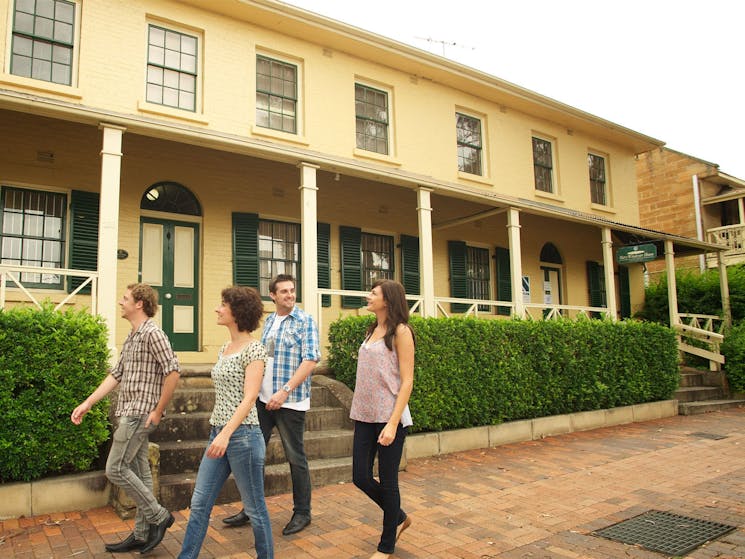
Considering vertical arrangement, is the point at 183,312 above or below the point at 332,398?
above

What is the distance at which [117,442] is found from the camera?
3885mm

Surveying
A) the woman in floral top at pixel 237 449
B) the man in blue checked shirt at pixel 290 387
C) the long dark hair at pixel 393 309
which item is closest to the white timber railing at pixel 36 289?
the man in blue checked shirt at pixel 290 387

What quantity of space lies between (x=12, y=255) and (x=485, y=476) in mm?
7036

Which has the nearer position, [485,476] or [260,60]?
[485,476]

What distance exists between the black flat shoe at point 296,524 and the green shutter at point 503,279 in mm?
9696

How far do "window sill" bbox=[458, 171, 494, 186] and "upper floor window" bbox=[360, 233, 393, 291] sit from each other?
6.41ft

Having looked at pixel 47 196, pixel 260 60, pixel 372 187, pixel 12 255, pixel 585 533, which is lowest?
pixel 585 533

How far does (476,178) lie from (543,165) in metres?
2.56

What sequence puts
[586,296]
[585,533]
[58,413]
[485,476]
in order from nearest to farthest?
1. [585,533]
2. [58,413]
3. [485,476]
4. [586,296]

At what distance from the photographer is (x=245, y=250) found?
32.2ft

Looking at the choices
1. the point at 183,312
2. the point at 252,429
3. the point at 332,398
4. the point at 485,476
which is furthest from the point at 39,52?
the point at 485,476

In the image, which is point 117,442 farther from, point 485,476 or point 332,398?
point 485,476

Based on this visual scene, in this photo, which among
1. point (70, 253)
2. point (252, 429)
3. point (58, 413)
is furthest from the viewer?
point (70, 253)

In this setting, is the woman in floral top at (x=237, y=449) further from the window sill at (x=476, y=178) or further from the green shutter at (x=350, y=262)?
the window sill at (x=476, y=178)
